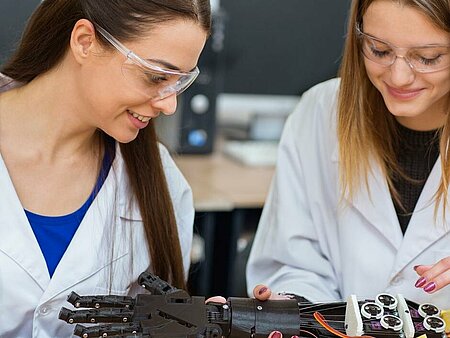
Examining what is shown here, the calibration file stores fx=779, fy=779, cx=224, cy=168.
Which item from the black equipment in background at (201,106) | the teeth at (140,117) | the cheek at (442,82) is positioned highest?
the cheek at (442,82)

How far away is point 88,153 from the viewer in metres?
1.60

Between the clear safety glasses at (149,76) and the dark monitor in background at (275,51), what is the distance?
4.84ft

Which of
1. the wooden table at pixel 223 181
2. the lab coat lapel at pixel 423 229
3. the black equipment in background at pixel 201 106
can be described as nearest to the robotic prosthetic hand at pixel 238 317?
the lab coat lapel at pixel 423 229

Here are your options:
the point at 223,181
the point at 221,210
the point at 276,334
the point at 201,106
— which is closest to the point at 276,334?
the point at 276,334

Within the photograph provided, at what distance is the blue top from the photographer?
57.6 inches

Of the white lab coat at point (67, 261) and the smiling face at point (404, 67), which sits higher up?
the smiling face at point (404, 67)

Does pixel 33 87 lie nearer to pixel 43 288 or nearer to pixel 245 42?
pixel 43 288

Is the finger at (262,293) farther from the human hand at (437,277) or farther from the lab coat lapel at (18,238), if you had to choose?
the lab coat lapel at (18,238)

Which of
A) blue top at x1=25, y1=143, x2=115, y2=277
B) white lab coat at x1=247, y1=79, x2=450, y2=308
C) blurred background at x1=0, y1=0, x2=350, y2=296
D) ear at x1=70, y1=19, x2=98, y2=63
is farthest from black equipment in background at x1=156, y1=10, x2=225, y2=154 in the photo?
ear at x1=70, y1=19, x2=98, y2=63

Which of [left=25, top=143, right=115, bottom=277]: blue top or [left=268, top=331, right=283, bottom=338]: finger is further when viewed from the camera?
[left=25, top=143, right=115, bottom=277]: blue top

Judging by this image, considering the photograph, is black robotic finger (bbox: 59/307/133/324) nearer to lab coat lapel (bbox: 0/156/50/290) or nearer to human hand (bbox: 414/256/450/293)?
lab coat lapel (bbox: 0/156/50/290)

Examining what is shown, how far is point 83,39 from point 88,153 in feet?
0.99

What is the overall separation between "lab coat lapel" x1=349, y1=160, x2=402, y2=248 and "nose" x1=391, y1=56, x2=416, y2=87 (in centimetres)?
29

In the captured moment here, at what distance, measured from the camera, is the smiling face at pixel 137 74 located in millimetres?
1340
